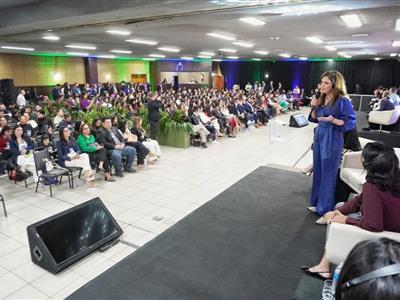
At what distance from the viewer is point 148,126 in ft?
28.0

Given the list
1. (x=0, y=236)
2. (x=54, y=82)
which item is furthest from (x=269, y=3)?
(x=54, y=82)

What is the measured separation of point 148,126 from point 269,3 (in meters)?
5.58

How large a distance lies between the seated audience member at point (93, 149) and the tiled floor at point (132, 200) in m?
0.29

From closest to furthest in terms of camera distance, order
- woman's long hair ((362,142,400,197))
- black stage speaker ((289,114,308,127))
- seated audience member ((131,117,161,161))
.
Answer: woman's long hair ((362,142,400,197)) < seated audience member ((131,117,161,161)) < black stage speaker ((289,114,308,127))

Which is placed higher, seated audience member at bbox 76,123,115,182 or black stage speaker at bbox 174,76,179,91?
black stage speaker at bbox 174,76,179,91

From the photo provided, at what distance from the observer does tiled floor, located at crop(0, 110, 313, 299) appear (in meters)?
3.01

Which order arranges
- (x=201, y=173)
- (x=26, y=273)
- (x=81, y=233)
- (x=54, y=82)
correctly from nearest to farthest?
(x=26, y=273)
(x=81, y=233)
(x=201, y=173)
(x=54, y=82)

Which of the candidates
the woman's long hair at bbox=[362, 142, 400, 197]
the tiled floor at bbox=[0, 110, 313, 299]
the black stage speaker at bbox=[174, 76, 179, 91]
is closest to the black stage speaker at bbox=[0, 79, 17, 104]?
the tiled floor at bbox=[0, 110, 313, 299]

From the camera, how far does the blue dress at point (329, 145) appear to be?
10.8 feet

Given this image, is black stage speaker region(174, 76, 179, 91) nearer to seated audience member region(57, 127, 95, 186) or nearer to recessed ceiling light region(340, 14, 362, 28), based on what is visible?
recessed ceiling light region(340, 14, 362, 28)

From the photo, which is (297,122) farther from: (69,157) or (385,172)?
Result: (385,172)

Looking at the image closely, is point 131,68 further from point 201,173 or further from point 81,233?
point 81,233

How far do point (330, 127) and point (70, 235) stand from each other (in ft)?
10.2

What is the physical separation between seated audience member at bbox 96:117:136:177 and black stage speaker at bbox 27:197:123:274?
7.88 feet
